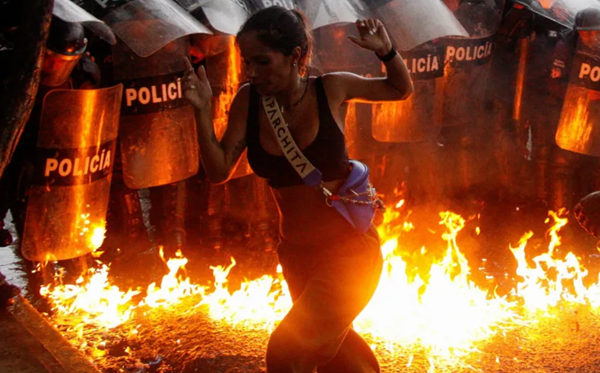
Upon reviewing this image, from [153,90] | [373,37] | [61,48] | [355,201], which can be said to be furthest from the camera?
[153,90]

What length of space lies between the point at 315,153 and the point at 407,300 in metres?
2.50

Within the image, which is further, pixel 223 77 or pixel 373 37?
pixel 223 77

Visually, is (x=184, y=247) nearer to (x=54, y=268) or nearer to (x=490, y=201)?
(x=54, y=268)

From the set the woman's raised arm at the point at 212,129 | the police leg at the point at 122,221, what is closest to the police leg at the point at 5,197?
the police leg at the point at 122,221

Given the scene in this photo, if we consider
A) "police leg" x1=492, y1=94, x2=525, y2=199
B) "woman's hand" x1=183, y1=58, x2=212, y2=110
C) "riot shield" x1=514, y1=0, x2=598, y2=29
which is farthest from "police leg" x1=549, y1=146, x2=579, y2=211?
"woman's hand" x1=183, y1=58, x2=212, y2=110

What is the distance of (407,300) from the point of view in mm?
5184

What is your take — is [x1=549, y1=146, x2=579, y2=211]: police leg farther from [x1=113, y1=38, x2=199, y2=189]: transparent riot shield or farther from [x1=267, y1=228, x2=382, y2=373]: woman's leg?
[x1=267, y1=228, x2=382, y2=373]: woman's leg

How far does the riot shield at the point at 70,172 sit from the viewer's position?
14.6 feet

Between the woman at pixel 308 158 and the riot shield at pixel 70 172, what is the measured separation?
178 cm

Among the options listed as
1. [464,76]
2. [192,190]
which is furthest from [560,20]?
[192,190]

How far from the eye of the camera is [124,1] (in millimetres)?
5090

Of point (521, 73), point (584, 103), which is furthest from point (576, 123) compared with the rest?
point (521, 73)

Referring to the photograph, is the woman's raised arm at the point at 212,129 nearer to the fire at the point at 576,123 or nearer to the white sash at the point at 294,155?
the white sash at the point at 294,155

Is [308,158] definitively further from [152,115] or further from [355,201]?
[152,115]
